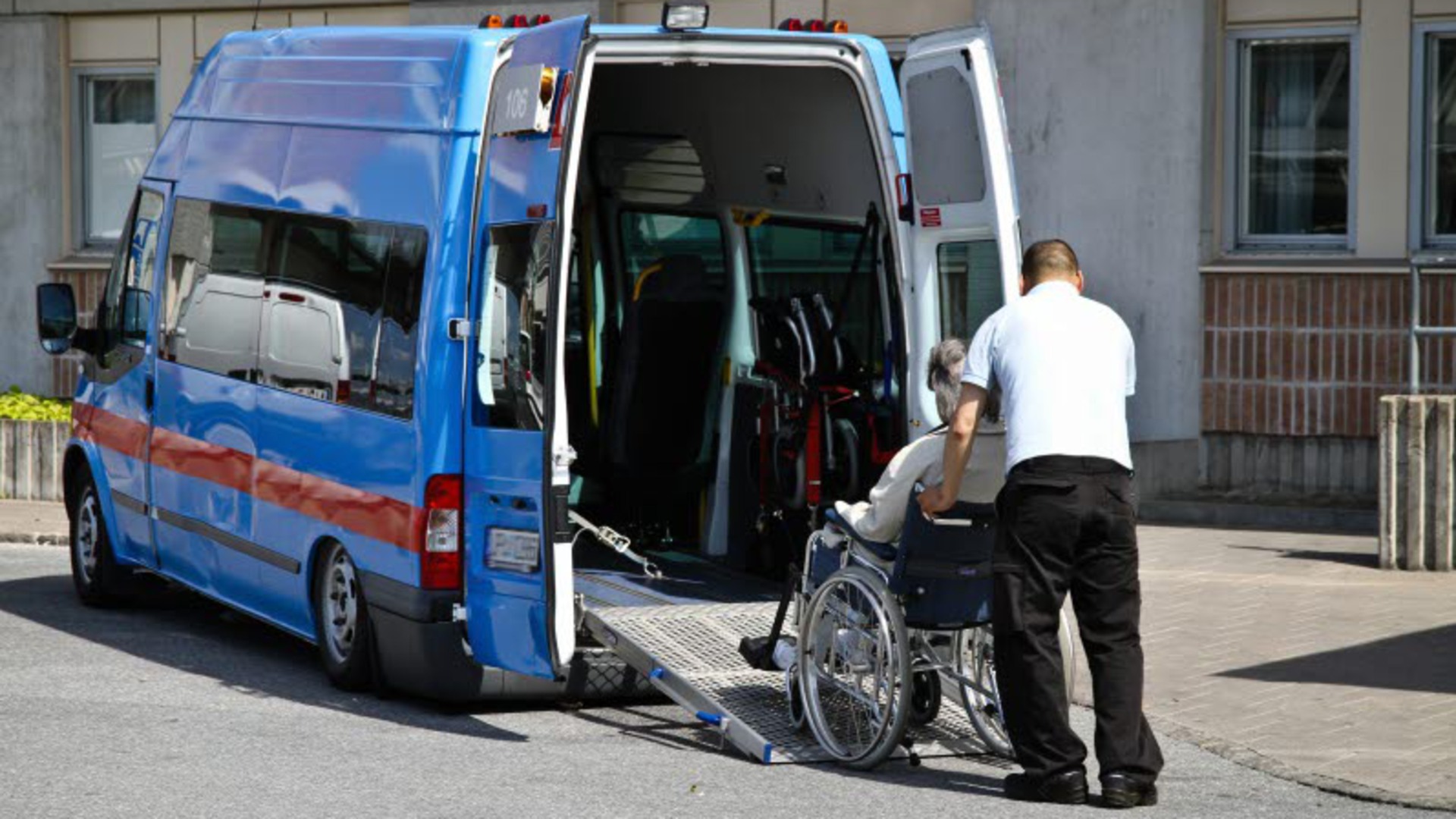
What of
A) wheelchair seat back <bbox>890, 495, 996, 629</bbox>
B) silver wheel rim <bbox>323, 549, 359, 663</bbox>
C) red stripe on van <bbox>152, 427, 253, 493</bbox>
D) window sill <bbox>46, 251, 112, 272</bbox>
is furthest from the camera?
window sill <bbox>46, 251, 112, 272</bbox>

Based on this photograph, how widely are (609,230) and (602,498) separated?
142cm

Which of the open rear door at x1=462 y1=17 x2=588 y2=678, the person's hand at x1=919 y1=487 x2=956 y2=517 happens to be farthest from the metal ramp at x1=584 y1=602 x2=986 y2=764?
A: the person's hand at x1=919 y1=487 x2=956 y2=517

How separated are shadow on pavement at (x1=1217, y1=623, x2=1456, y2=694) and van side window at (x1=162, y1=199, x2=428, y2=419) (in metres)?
3.68

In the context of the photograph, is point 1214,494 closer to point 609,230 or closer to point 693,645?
point 609,230

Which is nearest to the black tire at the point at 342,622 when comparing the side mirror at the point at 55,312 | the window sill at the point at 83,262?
the side mirror at the point at 55,312

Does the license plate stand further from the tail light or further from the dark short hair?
the dark short hair

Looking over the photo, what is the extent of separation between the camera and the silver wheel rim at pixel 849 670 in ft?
26.3

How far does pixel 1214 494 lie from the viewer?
624 inches

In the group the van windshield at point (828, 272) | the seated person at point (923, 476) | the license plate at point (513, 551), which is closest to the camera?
the seated person at point (923, 476)

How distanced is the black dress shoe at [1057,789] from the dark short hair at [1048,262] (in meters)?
1.60

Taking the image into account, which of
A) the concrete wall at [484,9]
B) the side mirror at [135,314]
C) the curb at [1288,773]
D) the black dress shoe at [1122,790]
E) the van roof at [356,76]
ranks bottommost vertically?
the curb at [1288,773]

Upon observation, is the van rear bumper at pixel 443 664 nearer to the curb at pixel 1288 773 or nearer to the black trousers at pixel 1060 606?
the black trousers at pixel 1060 606

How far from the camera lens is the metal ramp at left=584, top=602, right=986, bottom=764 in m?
8.48

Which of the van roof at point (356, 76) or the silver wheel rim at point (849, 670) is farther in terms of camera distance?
the van roof at point (356, 76)
